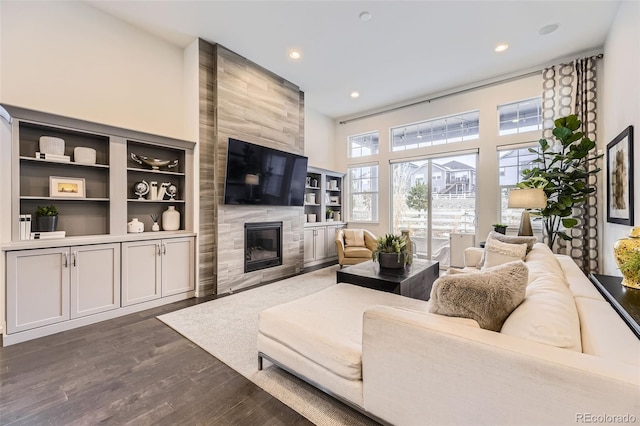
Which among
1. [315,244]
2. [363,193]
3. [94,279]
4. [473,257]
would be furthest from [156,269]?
[363,193]

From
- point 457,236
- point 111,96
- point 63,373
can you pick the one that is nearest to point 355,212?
point 457,236

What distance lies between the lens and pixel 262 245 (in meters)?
4.57

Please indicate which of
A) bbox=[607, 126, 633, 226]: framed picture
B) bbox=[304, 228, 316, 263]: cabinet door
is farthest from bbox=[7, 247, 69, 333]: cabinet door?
bbox=[607, 126, 633, 226]: framed picture

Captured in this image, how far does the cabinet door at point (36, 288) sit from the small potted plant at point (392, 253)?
329cm

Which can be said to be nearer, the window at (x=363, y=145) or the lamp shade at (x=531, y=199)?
the lamp shade at (x=531, y=199)

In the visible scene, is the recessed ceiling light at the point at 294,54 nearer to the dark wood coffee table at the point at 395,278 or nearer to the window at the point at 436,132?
the window at the point at 436,132

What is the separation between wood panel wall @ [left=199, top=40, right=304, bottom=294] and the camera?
3.80m

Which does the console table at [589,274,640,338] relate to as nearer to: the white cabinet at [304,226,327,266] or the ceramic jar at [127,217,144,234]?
the white cabinet at [304,226,327,266]

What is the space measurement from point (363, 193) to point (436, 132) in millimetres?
2079

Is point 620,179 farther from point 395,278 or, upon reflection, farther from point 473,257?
A: point 395,278

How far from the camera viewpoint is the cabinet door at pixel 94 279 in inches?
108

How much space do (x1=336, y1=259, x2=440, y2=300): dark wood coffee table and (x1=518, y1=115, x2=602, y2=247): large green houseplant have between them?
6.75 ft

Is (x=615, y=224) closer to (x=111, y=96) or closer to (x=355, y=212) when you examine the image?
(x=355, y=212)

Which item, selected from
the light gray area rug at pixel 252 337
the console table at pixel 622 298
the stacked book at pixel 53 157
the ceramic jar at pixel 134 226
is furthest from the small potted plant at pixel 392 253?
the stacked book at pixel 53 157
